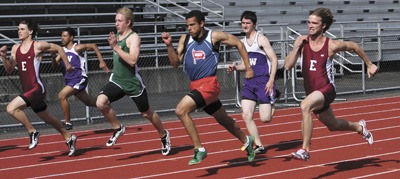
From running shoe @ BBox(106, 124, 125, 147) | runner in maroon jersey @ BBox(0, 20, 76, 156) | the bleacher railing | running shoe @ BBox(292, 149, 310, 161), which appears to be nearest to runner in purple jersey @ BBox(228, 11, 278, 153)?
running shoe @ BBox(106, 124, 125, 147)

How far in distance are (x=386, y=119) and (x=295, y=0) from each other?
15.0 metres

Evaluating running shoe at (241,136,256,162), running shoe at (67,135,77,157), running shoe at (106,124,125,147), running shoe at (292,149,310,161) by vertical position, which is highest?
running shoe at (292,149,310,161)

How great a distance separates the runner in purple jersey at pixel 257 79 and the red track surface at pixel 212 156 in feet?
1.43

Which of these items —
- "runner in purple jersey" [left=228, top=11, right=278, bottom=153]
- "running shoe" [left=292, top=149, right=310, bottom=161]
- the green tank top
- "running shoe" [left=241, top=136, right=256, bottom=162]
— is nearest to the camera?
"running shoe" [left=292, top=149, right=310, bottom=161]

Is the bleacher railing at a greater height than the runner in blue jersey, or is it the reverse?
the runner in blue jersey

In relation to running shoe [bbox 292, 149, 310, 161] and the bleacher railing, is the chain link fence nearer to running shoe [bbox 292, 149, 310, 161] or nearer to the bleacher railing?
the bleacher railing

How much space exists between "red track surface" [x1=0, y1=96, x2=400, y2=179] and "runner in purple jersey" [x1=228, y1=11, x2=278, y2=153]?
1.43 ft

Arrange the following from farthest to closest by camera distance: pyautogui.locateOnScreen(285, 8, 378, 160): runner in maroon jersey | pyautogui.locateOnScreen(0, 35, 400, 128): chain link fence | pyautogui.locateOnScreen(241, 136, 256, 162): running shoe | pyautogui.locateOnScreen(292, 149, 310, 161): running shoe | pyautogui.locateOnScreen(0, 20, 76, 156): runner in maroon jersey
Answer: pyautogui.locateOnScreen(0, 35, 400, 128): chain link fence, pyautogui.locateOnScreen(0, 20, 76, 156): runner in maroon jersey, pyautogui.locateOnScreen(241, 136, 256, 162): running shoe, pyautogui.locateOnScreen(285, 8, 378, 160): runner in maroon jersey, pyautogui.locateOnScreen(292, 149, 310, 161): running shoe

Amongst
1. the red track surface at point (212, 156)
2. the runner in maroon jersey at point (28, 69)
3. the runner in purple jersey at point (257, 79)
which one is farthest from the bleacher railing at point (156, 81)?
the runner in purple jersey at point (257, 79)

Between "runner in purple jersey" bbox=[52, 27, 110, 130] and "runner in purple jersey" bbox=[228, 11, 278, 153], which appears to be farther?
"runner in purple jersey" bbox=[52, 27, 110, 130]

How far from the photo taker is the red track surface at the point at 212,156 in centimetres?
903

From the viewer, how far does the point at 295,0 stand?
28.9 meters

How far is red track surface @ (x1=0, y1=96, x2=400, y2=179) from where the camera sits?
903 cm

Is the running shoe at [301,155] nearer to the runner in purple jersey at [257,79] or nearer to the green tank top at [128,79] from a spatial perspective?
the runner in purple jersey at [257,79]
